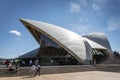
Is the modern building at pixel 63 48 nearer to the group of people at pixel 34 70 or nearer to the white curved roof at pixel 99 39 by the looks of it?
the white curved roof at pixel 99 39

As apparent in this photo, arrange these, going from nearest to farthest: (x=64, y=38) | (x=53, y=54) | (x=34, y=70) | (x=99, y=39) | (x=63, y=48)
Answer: (x=34, y=70)
(x=63, y=48)
(x=64, y=38)
(x=53, y=54)
(x=99, y=39)

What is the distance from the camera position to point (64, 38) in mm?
33781

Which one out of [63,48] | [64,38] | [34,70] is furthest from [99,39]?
Result: [34,70]

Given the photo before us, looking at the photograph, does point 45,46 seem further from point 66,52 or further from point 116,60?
point 116,60

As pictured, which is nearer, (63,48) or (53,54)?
(63,48)

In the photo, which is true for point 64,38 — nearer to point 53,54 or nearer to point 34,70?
point 53,54

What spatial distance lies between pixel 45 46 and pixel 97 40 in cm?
1312

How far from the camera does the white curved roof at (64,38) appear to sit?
31.0 m

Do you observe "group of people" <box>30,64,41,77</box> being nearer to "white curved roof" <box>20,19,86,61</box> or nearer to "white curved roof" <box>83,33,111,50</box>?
"white curved roof" <box>20,19,86,61</box>

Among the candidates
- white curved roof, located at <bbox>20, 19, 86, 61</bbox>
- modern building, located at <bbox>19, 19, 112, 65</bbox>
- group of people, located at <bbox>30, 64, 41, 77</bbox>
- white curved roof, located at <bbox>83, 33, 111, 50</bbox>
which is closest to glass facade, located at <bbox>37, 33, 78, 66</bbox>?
modern building, located at <bbox>19, 19, 112, 65</bbox>

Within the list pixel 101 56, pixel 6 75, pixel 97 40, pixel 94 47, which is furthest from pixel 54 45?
pixel 6 75

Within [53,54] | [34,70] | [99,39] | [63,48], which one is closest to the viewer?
[34,70]

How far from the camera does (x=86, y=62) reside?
30.0 m

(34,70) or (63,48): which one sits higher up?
(63,48)
